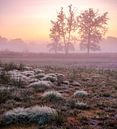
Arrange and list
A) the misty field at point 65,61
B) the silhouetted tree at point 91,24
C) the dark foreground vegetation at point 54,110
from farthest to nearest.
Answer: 1. the silhouetted tree at point 91,24
2. the misty field at point 65,61
3. the dark foreground vegetation at point 54,110

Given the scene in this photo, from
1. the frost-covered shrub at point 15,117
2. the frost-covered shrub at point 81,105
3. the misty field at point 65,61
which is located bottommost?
the misty field at point 65,61

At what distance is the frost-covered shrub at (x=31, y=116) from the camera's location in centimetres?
1065

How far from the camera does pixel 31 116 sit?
1087 cm

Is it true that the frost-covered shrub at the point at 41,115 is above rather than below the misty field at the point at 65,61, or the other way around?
above

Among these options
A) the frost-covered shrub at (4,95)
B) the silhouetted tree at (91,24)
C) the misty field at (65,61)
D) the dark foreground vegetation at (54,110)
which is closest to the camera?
the dark foreground vegetation at (54,110)

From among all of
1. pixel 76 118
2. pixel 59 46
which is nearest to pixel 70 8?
pixel 59 46

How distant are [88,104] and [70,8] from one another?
82.2m

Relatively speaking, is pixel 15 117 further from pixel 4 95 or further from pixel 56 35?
pixel 56 35

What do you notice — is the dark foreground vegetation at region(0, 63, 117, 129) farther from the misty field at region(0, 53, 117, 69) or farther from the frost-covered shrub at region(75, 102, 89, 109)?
the misty field at region(0, 53, 117, 69)

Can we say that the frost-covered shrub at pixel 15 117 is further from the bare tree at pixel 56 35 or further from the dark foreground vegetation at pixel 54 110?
the bare tree at pixel 56 35

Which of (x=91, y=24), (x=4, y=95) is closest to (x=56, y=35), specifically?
A: (x=91, y=24)

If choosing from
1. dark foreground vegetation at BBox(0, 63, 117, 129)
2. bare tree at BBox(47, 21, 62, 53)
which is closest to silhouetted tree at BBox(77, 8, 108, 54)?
bare tree at BBox(47, 21, 62, 53)

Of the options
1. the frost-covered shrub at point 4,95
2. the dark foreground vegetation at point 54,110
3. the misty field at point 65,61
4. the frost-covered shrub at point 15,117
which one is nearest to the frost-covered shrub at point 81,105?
the dark foreground vegetation at point 54,110

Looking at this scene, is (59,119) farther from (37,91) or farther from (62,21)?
(62,21)
